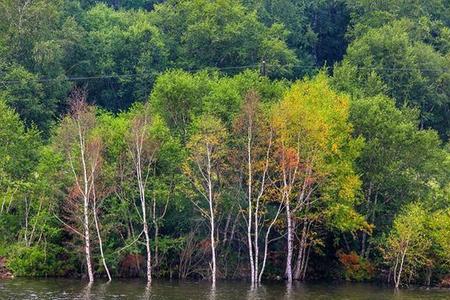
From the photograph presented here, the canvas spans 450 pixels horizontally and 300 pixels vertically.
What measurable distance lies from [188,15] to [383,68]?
27.8 m

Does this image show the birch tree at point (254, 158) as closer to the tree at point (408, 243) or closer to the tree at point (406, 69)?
the tree at point (408, 243)

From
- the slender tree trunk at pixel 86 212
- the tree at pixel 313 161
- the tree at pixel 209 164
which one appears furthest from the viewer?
the tree at pixel 313 161

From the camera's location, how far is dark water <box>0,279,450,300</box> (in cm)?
5225

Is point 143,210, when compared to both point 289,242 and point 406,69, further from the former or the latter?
point 406,69

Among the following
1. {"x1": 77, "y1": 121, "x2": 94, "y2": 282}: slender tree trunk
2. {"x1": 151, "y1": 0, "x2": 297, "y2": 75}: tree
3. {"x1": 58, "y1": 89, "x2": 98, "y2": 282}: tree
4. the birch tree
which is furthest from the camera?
{"x1": 151, "y1": 0, "x2": 297, "y2": 75}: tree

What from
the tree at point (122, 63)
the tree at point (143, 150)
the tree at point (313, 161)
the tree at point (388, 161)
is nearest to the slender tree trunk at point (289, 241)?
the tree at point (313, 161)

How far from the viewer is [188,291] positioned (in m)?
55.8

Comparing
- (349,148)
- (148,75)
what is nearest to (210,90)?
(349,148)

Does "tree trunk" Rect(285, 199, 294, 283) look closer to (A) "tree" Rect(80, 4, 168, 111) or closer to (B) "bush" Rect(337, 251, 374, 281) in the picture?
(B) "bush" Rect(337, 251, 374, 281)

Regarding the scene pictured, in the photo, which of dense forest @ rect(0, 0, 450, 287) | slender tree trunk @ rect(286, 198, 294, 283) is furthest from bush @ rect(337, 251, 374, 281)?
slender tree trunk @ rect(286, 198, 294, 283)

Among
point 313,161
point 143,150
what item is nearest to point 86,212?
point 143,150

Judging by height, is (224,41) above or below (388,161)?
above

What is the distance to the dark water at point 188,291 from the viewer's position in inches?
2057

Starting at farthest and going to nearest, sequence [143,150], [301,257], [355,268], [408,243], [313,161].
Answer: [355,268] → [301,257] → [143,150] → [313,161] → [408,243]
